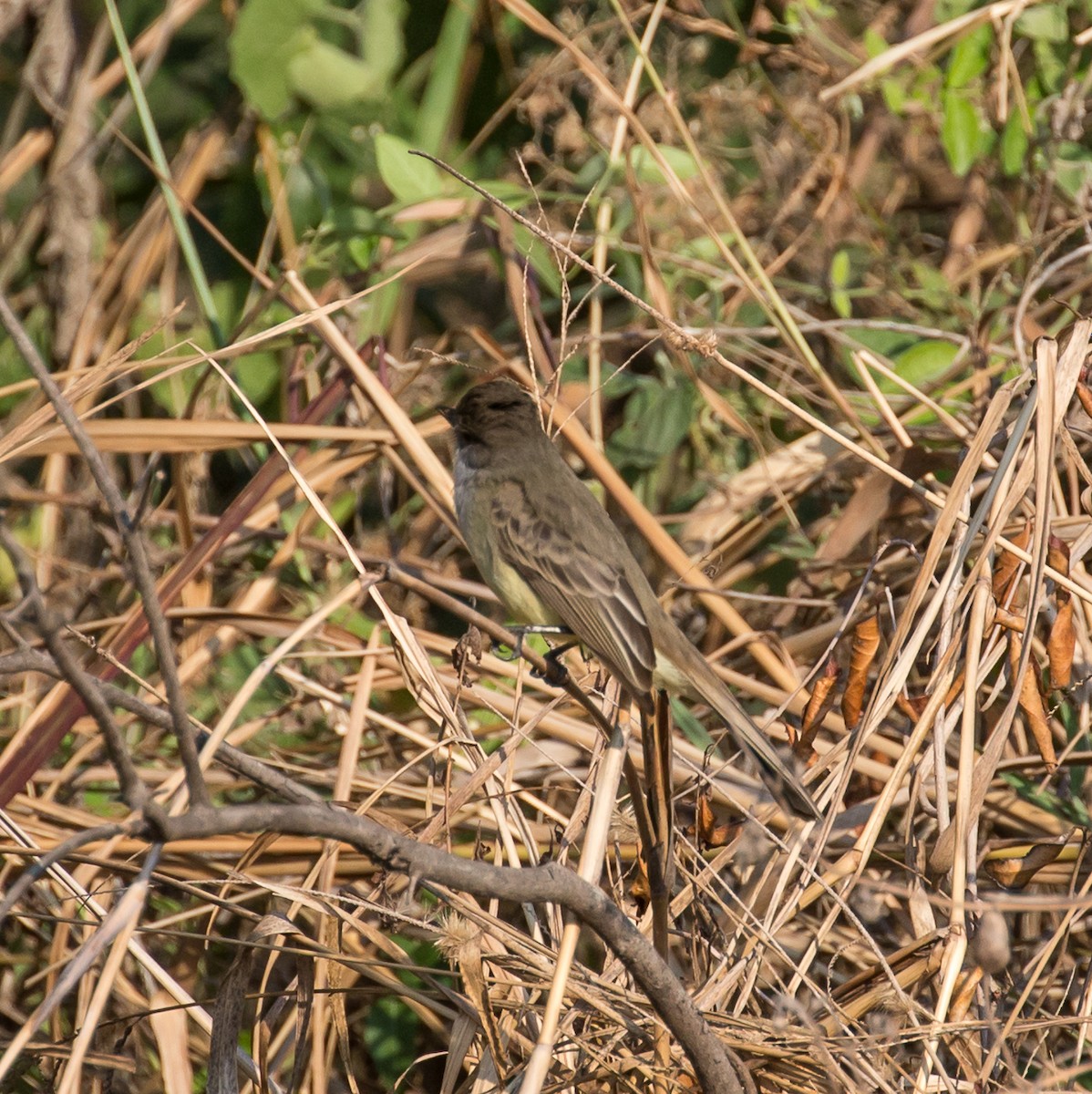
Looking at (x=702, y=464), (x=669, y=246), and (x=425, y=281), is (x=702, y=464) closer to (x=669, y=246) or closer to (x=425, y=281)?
(x=669, y=246)

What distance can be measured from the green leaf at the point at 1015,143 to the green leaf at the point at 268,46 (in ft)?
8.86

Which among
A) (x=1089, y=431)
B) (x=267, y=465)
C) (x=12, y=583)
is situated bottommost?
(x=12, y=583)

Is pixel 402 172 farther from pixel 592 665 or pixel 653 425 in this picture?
pixel 592 665

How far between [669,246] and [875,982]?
10.9 ft

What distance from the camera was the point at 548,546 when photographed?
13.0 ft

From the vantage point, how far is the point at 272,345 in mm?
4254

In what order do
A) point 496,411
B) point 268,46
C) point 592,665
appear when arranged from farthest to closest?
1. point 268,46
2. point 592,665
3. point 496,411

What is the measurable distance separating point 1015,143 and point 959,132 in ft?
0.79

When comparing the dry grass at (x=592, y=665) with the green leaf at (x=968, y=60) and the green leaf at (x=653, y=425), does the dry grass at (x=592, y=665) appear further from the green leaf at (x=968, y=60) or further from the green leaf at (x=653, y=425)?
the green leaf at (x=968, y=60)

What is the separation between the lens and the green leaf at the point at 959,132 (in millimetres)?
4629

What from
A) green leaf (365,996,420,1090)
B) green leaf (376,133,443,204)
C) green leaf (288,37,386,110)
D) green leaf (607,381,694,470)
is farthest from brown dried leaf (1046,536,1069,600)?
green leaf (288,37,386,110)

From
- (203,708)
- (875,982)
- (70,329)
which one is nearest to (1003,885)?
(875,982)

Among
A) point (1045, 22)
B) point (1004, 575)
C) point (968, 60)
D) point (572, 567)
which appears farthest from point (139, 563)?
point (1045, 22)

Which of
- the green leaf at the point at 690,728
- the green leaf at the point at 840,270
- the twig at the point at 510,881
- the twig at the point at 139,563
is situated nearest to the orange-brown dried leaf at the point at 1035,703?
the twig at the point at 510,881
